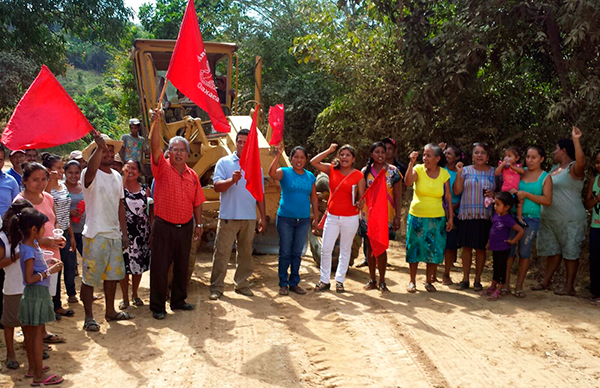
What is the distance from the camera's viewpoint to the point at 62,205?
580 centimetres

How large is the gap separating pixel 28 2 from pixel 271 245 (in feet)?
30.4

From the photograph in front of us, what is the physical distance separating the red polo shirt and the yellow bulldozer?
222 centimetres

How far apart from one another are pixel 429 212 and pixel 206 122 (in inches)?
152

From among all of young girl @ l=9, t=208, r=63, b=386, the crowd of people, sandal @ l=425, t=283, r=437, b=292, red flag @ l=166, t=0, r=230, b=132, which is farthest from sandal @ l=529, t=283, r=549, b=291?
young girl @ l=9, t=208, r=63, b=386

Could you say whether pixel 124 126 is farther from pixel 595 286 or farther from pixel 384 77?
pixel 595 286

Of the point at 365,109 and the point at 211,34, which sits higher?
the point at 211,34

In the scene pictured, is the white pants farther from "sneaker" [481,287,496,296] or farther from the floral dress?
the floral dress

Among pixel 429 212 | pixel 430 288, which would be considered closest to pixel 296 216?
pixel 429 212

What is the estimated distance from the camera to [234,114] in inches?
395

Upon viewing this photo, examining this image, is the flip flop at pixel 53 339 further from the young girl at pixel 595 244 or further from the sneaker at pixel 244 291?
the young girl at pixel 595 244

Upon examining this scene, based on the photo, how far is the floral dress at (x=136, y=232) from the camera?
19.7 ft

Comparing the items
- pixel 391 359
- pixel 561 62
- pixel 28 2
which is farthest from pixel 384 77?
pixel 28 2

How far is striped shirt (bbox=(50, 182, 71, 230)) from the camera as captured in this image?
5.73 metres

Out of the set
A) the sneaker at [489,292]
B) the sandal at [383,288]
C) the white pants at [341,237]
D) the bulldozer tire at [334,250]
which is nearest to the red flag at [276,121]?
the white pants at [341,237]
